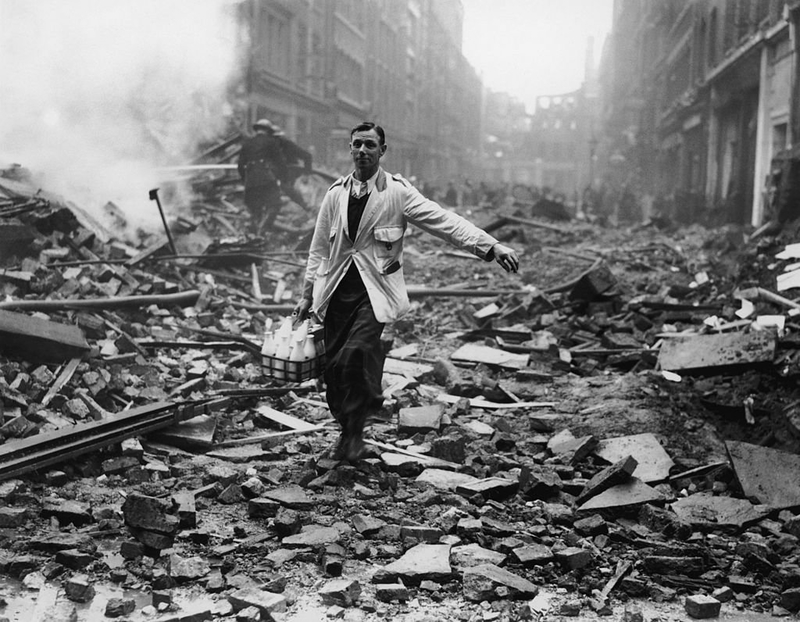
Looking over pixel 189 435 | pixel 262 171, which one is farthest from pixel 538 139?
pixel 189 435

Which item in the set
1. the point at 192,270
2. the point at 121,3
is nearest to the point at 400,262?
the point at 192,270

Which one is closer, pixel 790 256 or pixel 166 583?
pixel 166 583

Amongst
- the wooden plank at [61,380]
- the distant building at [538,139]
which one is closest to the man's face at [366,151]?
the wooden plank at [61,380]

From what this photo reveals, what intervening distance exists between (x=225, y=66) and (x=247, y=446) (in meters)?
17.7

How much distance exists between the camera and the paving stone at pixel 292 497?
4.36m

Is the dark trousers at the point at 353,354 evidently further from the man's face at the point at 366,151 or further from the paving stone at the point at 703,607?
the paving stone at the point at 703,607

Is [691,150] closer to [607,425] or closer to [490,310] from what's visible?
[490,310]

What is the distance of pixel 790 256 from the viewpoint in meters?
10.5

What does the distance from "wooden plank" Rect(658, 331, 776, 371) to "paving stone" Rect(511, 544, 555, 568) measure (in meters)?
3.75

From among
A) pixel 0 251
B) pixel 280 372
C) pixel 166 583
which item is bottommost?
pixel 166 583

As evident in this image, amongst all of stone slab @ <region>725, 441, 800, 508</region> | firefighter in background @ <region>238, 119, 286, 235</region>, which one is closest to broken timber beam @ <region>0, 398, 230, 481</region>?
stone slab @ <region>725, 441, 800, 508</region>

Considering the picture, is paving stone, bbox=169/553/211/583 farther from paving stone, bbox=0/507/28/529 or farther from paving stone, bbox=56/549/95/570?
paving stone, bbox=0/507/28/529

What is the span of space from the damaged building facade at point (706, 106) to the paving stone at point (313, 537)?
12.0 metres

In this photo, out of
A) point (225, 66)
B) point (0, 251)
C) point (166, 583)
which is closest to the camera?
point (166, 583)
